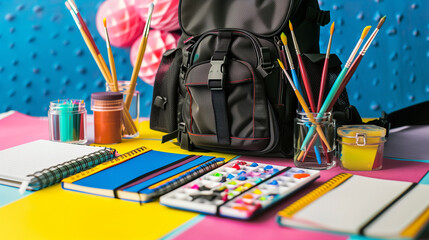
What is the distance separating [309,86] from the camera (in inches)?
31.4

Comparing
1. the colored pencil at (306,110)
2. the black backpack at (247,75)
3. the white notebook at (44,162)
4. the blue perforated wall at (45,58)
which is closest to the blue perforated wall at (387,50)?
the black backpack at (247,75)

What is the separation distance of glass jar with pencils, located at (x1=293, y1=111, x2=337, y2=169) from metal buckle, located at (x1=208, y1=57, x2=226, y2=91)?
154 mm

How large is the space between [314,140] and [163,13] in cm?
77

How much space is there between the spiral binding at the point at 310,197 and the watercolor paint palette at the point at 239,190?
3 cm

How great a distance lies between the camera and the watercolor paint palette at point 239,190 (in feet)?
1.84

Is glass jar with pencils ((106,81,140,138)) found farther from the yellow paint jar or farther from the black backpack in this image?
the yellow paint jar

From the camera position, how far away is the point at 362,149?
30.1 inches

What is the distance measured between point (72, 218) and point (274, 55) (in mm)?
461

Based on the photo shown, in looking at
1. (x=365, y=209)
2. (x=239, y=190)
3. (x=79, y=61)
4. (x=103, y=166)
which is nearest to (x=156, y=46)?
(x=79, y=61)

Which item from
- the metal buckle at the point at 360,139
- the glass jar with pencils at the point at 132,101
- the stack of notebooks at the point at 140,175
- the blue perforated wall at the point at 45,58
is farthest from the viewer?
the blue perforated wall at the point at 45,58

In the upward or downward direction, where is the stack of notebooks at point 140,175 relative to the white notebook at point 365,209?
downward

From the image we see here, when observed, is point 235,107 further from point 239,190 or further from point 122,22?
point 122,22

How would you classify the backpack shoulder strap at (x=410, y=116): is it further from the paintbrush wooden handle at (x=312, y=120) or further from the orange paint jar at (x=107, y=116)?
the orange paint jar at (x=107, y=116)

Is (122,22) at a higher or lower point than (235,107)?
higher
